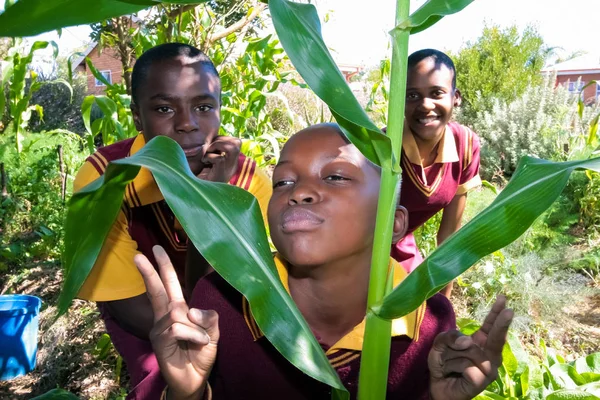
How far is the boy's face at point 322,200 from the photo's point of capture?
0.84 meters

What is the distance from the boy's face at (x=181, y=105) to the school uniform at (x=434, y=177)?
78 centimetres

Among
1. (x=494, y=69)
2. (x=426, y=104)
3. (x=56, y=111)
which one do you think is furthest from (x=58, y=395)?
(x=56, y=111)

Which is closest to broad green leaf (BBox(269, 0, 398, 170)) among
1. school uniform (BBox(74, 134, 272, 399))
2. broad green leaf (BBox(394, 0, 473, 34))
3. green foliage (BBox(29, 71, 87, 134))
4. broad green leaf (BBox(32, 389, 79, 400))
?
broad green leaf (BBox(394, 0, 473, 34))

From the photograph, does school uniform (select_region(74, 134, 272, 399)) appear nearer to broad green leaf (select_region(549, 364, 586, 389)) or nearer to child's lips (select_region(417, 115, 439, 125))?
child's lips (select_region(417, 115, 439, 125))

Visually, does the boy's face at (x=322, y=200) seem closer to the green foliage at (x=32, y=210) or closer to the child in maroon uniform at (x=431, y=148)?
the child in maroon uniform at (x=431, y=148)

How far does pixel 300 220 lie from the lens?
84 cm

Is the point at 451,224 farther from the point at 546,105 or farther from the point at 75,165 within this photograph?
the point at 546,105

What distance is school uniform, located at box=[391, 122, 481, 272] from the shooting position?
6.49ft

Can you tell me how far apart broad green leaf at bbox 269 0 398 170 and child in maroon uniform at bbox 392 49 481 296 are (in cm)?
118

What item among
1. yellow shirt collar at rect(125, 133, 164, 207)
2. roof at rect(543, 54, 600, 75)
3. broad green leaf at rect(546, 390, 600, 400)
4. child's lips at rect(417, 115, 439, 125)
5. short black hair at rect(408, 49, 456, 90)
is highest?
short black hair at rect(408, 49, 456, 90)

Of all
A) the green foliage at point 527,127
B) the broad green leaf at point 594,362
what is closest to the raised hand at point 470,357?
the broad green leaf at point 594,362

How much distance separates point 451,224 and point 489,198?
9.04 feet

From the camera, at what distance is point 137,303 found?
4.79 ft

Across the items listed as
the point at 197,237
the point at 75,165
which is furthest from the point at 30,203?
the point at 197,237
